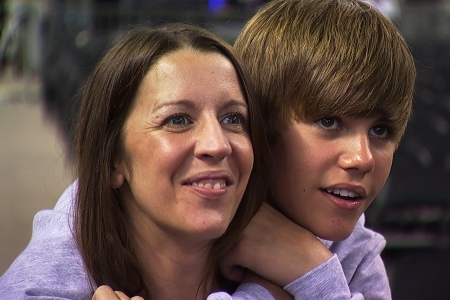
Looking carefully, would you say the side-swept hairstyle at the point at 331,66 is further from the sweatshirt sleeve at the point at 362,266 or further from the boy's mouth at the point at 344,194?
the sweatshirt sleeve at the point at 362,266

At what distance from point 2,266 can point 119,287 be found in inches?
105

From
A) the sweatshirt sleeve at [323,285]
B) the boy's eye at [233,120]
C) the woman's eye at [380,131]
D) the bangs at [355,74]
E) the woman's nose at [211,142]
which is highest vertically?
the bangs at [355,74]

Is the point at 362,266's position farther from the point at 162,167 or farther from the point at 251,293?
the point at 162,167

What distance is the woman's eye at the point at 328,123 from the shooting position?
1422 millimetres

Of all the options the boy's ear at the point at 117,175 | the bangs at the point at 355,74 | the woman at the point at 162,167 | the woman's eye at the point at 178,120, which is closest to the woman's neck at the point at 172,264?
the woman at the point at 162,167

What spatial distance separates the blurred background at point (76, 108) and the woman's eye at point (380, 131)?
1.35 feet

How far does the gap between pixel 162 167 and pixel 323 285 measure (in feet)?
1.30

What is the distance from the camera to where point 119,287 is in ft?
4.42

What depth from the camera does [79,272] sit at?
1.30m

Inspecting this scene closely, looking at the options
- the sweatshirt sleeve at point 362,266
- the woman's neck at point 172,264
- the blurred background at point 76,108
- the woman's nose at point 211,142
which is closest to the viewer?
the woman's nose at point 211,142

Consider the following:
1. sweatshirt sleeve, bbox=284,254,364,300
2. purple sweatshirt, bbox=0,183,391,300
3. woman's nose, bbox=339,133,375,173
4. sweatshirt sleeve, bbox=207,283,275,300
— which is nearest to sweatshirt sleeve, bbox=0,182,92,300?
purple sweatshirt, bbox=0,183,391,300

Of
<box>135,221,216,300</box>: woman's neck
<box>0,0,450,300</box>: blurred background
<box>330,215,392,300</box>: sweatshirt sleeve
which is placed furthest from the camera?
<box>0,0,450,300</box>: blurred background

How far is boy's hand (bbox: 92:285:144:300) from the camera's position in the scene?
1.24m

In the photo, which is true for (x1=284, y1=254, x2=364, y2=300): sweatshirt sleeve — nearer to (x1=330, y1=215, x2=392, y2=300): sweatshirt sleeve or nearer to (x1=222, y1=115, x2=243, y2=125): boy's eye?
(x1=330, y1=215, x2=392, y2=300): sweatshirt sleeve
